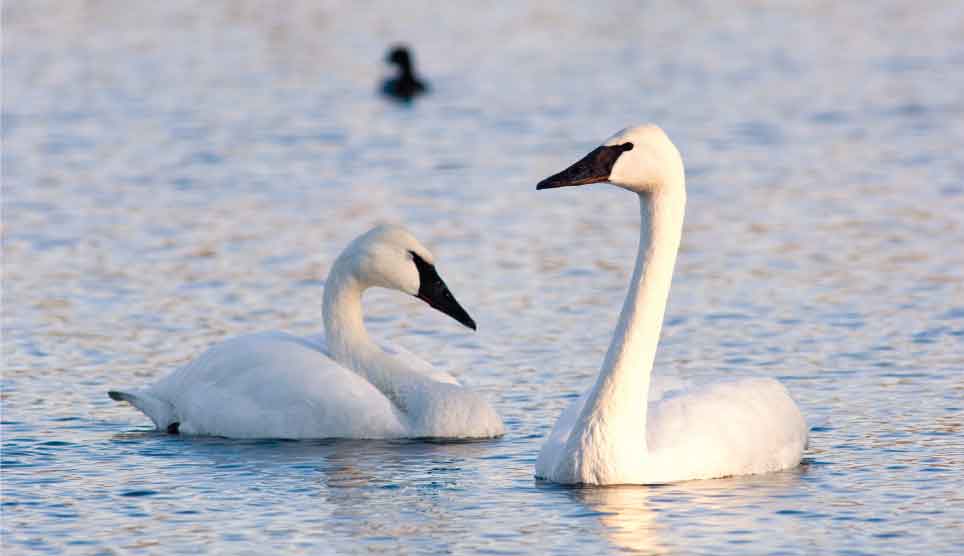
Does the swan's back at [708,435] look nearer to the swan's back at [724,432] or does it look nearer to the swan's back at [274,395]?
the swan's back at [724,432]

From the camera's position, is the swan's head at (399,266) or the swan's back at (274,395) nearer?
the swan's back at (274,395)

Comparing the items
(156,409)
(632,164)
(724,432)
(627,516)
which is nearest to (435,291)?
(156,409)

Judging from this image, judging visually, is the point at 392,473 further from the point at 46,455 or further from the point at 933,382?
the point at 933,382

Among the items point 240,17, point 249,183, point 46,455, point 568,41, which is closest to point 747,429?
point 46,455

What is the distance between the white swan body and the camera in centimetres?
1065

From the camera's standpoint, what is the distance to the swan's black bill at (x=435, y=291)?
1120 centimetres

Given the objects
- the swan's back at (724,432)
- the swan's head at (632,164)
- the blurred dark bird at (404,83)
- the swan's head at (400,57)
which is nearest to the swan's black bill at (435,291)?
the swan's back at (724,432)

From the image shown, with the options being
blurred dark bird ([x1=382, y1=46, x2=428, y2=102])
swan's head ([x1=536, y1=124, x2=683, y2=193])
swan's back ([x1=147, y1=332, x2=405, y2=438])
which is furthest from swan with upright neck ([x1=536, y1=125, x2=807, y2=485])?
blurred dark bird ([x1=382, y1=46, x2=428, y2=102])

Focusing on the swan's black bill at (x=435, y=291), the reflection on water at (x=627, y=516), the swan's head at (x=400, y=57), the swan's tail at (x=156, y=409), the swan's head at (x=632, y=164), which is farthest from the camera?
the swan's head at (x=400, y=57)

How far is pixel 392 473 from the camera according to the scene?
9781 millimetres

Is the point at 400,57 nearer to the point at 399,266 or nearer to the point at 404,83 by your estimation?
the point at 404,83

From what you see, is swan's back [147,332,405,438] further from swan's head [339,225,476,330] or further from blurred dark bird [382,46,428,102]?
blurred dark bird [382,46,428,102]

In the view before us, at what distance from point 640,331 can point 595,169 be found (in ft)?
2.39

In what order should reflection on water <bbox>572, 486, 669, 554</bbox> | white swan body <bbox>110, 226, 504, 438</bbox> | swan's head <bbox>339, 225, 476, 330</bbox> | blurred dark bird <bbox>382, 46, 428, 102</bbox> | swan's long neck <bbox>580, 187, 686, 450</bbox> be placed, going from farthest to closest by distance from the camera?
blurred dark bird <bbox>382, 46, 428, 102</bbox> < swan's head <bbox>339, 225, 476, 330</bbox> < white swan body <bbox>110, 226, 504, 438</bbox> < swan's long neck <bbox>580, 187, 686, 450</bbox> < reflection on water <bbox>572, 486, 669, 554</bbox>
